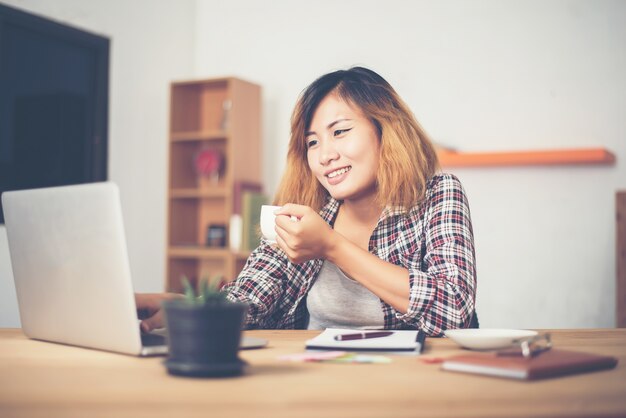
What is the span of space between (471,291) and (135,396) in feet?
2.70

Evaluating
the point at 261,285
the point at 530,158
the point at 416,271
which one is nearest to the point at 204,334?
the point at 416,271

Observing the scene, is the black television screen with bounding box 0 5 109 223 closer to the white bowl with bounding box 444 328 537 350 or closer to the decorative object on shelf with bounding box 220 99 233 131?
the decorative object on shelf with bounding box 220 99 233 131

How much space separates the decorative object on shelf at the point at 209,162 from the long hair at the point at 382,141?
8.56 feet

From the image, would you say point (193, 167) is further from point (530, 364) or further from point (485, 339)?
point (530, 364)

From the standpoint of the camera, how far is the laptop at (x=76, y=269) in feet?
3.08

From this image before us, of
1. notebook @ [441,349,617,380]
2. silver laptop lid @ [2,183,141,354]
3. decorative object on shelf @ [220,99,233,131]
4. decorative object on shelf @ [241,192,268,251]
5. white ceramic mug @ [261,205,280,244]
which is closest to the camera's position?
notebook @ [441,349,617,380]

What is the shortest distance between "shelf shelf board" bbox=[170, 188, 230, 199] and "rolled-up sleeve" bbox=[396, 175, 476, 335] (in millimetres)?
2802

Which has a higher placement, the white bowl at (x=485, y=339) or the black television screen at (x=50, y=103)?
the black television screen at (x=50, y=103)

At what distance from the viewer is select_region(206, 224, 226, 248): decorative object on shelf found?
4.34 metres

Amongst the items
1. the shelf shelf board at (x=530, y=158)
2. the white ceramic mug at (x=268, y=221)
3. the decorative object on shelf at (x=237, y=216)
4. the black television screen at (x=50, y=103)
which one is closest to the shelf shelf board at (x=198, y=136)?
the decorative object on shelf at (x=237, y=216)

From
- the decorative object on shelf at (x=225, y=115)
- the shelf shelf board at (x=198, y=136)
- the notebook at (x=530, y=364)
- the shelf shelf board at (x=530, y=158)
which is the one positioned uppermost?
the decorative object on shelf at (x=225, y=115)

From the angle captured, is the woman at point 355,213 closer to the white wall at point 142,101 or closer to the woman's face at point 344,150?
the woman's face at point 344,150

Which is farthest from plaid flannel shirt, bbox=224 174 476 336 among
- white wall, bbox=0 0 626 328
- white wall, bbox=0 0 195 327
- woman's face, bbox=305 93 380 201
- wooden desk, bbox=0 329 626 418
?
white wall, bbox=0 0 195 327

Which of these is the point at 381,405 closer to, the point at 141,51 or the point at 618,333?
the point at 618,333
